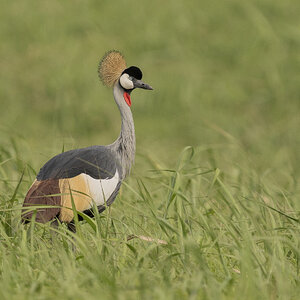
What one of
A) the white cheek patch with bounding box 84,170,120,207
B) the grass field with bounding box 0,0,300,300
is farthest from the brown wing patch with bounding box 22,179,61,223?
the grass field with bounding box 0,0,300,300

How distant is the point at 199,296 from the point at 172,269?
344mm

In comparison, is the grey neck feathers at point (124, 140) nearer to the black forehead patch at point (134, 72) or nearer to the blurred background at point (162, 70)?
the black forehead patch at point (134, 72)

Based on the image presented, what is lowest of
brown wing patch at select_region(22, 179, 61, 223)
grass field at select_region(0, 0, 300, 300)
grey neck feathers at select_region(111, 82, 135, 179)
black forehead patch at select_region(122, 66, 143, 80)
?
brown wing patch at select_region(22, 179, 61, 223)

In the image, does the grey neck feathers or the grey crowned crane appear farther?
the grey neck feathers

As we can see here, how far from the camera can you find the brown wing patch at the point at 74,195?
4.39m

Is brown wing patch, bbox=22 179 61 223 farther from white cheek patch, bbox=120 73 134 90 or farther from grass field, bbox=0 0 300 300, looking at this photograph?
grass field, bbox=0 0 300 300

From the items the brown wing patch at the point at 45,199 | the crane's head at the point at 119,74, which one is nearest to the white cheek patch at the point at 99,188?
the brown wing patch at the point at 45,199

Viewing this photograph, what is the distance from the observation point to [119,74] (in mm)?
4875

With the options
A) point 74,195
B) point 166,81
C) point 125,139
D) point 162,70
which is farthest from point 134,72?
point 162,70

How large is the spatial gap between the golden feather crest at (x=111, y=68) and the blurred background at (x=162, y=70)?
469 centimetres

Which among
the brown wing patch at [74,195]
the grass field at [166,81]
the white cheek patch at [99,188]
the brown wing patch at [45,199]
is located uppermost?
the grass field at [166,81]

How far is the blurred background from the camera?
36.2 ft

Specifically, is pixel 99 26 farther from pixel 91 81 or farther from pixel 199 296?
pixel 199 296

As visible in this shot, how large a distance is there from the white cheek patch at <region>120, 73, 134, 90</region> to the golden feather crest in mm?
42
